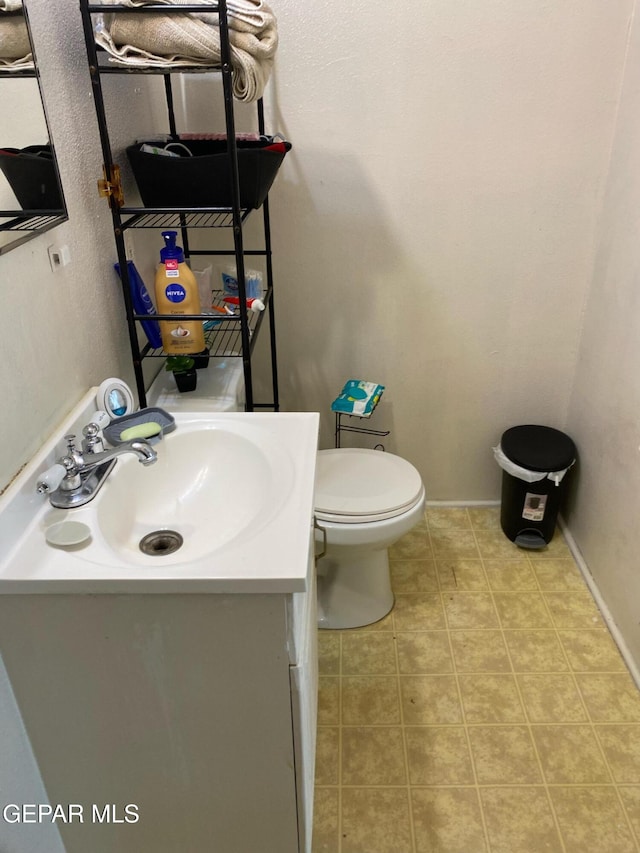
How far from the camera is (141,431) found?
1.26m

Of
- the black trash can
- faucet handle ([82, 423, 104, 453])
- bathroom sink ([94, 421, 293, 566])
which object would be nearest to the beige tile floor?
the black trash can

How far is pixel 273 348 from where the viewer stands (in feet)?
6.94

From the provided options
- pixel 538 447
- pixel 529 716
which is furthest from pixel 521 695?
pixel 538 447

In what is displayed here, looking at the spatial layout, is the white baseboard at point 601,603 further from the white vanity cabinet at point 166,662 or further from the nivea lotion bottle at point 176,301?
the nivea lotion bottle at point 176,301

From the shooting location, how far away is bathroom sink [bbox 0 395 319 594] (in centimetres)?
96

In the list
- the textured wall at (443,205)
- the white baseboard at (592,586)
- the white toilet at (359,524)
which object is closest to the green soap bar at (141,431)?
the white toilet at (359,524)

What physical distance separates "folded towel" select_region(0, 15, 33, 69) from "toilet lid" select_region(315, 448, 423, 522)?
1218 mm

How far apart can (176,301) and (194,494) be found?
528mm

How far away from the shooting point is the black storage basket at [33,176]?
1.07 meters

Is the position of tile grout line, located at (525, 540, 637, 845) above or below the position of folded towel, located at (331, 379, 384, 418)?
below

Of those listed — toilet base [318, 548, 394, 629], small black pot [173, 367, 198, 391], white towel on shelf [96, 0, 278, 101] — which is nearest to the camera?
white towel on shelf [96, 0, 278, 101]

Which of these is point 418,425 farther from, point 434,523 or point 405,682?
point 405,682

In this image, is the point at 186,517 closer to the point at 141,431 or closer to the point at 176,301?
the point at 141,431

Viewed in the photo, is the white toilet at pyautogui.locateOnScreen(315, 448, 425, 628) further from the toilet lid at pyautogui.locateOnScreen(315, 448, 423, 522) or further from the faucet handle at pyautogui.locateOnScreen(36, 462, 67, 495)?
the faucet handle at pyautogui.locateOnScreen(36, 462, 67, 495)
